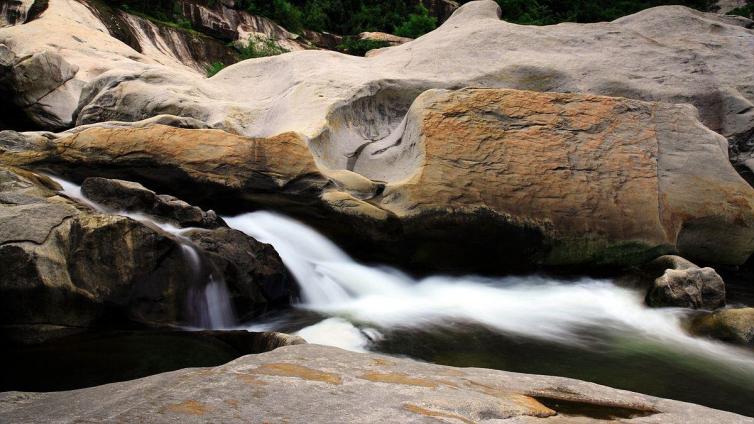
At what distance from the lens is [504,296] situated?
274 inches

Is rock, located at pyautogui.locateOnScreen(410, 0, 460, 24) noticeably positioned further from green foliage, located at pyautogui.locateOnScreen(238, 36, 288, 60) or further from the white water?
the white water

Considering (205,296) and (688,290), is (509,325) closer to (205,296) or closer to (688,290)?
(688,290)

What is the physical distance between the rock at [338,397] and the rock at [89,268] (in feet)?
6.95

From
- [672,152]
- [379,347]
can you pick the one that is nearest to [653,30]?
[672,152]

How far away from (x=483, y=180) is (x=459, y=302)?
1693 mm

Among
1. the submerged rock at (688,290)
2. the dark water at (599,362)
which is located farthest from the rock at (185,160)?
the submerged rock at (688,290)

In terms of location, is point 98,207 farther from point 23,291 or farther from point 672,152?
point 672,152

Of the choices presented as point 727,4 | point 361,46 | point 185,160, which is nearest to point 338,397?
point 185,160

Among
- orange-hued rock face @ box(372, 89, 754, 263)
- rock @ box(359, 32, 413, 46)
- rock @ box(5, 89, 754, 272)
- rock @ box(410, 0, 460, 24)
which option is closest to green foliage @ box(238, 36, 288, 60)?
rock @ box(359, 32, 413, 46)

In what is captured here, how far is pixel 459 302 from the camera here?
662 centimetres

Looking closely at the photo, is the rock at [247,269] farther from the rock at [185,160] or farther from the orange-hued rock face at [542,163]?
the orange-hued rock face at [542,163]

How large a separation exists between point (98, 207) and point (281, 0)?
2724 centimetres

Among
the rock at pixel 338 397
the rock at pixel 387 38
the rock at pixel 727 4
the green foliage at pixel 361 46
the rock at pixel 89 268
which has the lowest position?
the rock at pixel 89 268

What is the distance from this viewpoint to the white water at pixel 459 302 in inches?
220
